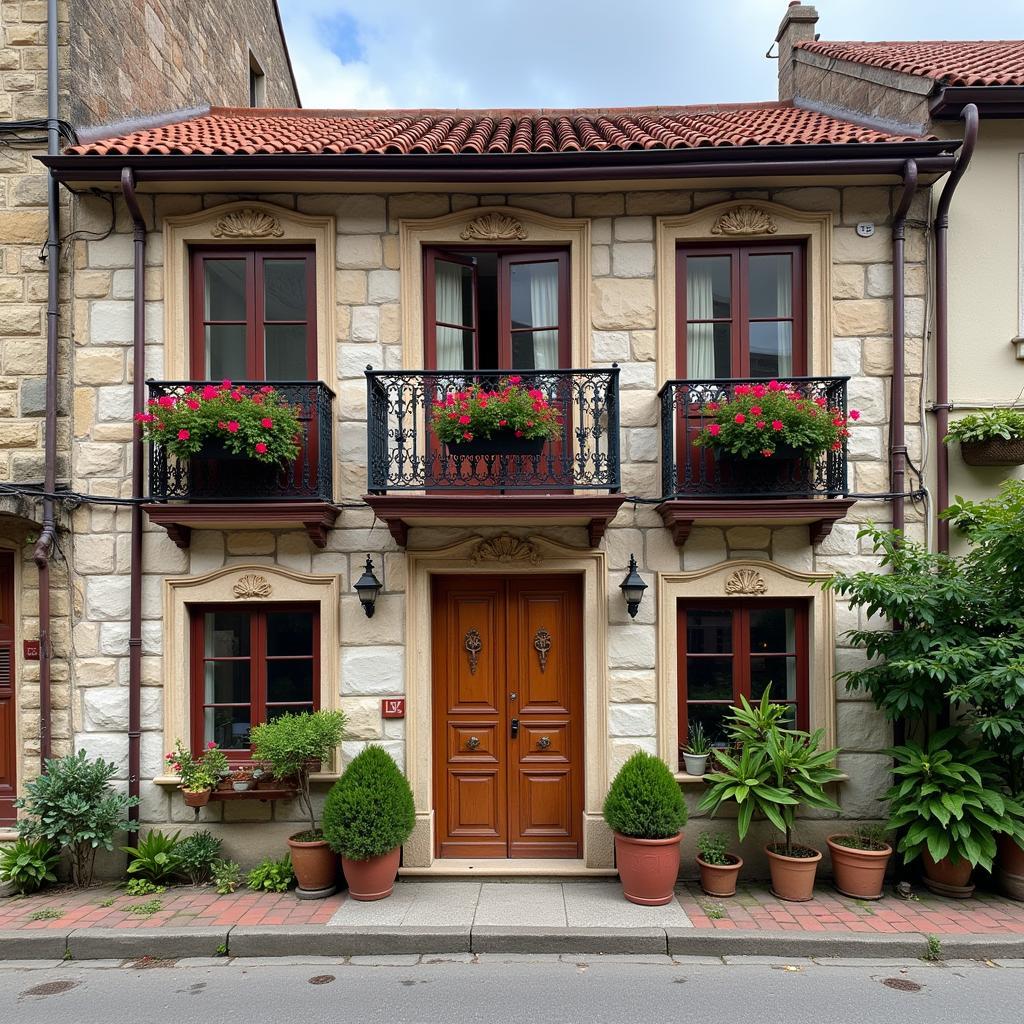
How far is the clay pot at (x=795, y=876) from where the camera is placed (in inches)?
228

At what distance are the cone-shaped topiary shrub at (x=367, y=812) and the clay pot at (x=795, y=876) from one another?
3.14m

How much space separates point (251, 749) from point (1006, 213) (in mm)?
8795

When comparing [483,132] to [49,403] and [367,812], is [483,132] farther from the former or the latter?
[367,812]

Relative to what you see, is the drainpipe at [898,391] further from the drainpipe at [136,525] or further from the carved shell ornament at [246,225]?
the drainpipe at [136,525]

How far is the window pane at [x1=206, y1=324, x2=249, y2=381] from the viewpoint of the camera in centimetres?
679

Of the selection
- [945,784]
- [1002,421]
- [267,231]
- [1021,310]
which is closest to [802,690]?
[945,784]

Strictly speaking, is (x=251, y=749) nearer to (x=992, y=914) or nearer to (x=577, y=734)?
(x=577, y=734)

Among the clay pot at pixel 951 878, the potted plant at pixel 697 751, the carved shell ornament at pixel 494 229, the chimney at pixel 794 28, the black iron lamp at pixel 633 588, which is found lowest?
the clay pot at pixel 951 878

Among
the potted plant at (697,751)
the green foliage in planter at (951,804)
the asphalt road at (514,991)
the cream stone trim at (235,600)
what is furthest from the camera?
the cream stone trim at (235,600)

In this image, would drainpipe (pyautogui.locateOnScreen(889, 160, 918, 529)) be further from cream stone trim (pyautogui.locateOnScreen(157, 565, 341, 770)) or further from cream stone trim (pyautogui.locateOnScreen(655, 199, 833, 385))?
cream stone trim (pyautogui.locateOnScreen(157, 565, 341, 770))

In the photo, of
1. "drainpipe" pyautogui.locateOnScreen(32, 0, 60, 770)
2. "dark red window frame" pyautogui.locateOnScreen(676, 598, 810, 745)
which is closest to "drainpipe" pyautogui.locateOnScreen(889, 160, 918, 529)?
"dark red window frame" pyautogui.locateOnScreen(676, 598, 810, 745)

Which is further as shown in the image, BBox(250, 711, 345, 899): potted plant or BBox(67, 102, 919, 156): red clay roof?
BBox(67, 102, 919, 156): red clay roof

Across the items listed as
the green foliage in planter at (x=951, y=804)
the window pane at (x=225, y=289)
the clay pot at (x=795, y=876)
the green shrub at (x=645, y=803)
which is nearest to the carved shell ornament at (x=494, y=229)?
the window pane at (x=225, y=289)

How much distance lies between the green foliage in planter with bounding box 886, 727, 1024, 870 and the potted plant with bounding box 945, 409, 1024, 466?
97.5 inches
